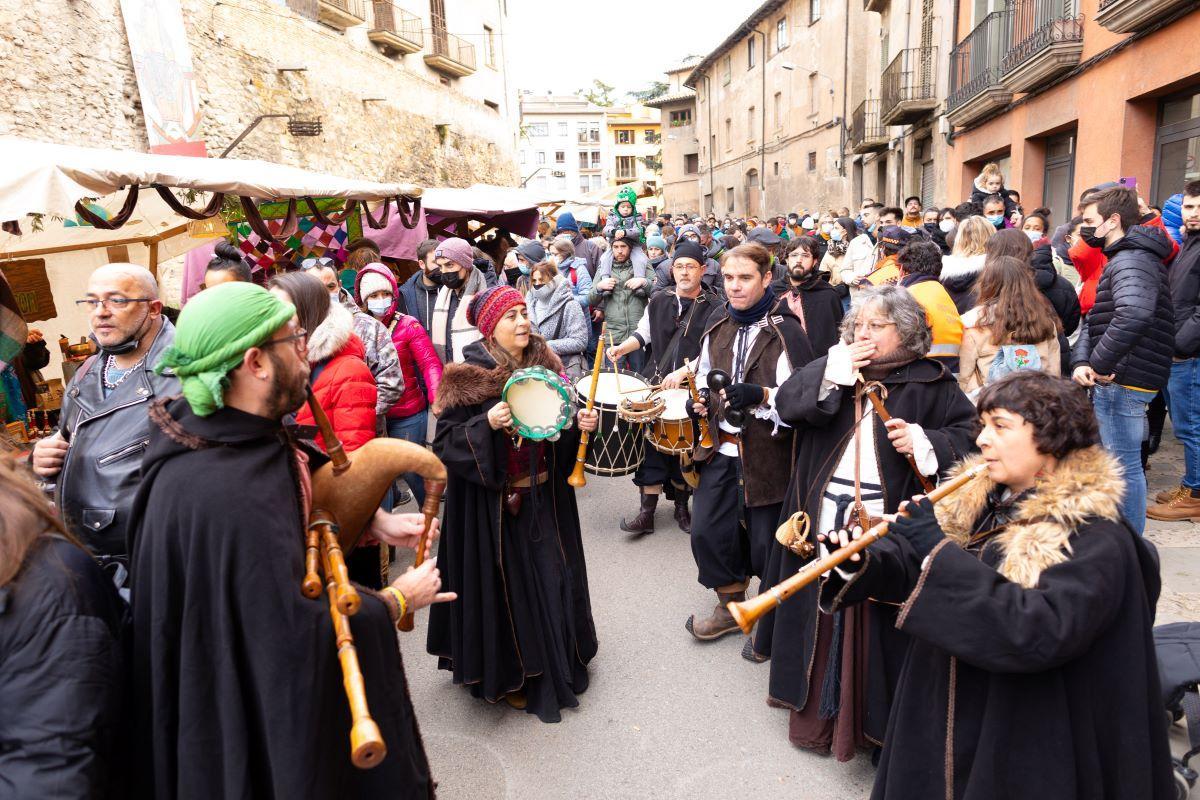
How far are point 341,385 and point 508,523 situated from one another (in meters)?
1.12

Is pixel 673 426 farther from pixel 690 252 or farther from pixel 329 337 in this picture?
pixel 329 337

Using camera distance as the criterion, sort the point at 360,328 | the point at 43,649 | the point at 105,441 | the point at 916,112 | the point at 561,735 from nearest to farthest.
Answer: the point at 43,649 < the point at 105,441 < the point at 561,735 < the point at 360,328 < the point at 916,112

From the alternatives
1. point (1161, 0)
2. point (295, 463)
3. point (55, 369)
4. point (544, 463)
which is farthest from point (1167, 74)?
point (55, 369)

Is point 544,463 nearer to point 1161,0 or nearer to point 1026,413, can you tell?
point 1026,413

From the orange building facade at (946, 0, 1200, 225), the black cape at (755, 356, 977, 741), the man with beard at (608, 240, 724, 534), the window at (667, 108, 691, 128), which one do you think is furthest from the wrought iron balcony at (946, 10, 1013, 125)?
Result: the window at (667, 108, 691, 128)

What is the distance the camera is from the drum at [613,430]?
13.9 feet

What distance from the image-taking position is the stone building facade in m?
9.28

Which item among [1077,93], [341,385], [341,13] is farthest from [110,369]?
[341,13]

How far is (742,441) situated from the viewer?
3717 millimetres

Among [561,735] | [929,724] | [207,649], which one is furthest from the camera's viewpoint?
[561,735]

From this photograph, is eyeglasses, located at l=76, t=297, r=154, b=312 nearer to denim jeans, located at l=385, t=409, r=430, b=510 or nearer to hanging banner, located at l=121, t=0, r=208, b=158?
denim jeans, located at l=385, t=409, r=430, b=510

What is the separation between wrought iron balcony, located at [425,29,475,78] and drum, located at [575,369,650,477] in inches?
796

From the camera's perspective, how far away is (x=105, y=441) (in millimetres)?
2504

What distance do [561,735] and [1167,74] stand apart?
9.64m
